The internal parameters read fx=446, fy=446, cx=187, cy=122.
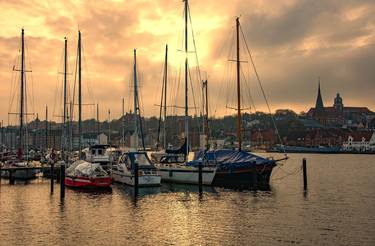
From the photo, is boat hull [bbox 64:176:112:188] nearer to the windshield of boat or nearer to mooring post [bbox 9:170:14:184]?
the windshield of boat

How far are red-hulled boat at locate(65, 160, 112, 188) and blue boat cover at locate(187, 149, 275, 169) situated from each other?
9.95 meters

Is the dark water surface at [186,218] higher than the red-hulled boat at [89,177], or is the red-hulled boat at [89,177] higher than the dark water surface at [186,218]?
the red-hulled boat at [89,177]

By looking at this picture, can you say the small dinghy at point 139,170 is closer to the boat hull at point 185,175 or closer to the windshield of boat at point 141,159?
the windshield of boat at point 141,159

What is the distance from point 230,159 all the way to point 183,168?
5317mm

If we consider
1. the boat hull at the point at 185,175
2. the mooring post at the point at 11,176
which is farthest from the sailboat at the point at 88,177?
the mooring post at the point at 11,176

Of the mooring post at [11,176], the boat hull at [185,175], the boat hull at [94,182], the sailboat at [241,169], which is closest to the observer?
the boat hull at [94,182]

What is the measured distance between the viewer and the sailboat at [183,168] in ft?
155

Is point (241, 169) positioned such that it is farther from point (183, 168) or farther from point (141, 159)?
point (141, 159)

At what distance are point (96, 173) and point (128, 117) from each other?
5708 centimetres

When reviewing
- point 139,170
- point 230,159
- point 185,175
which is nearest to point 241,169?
point 230,159

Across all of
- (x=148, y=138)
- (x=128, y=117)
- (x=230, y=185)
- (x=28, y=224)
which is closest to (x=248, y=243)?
(x=28, y=224)

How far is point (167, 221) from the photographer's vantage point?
29812 mm

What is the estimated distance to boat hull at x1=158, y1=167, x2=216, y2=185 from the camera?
46.9 metres

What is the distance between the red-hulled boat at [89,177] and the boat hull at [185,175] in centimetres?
767
